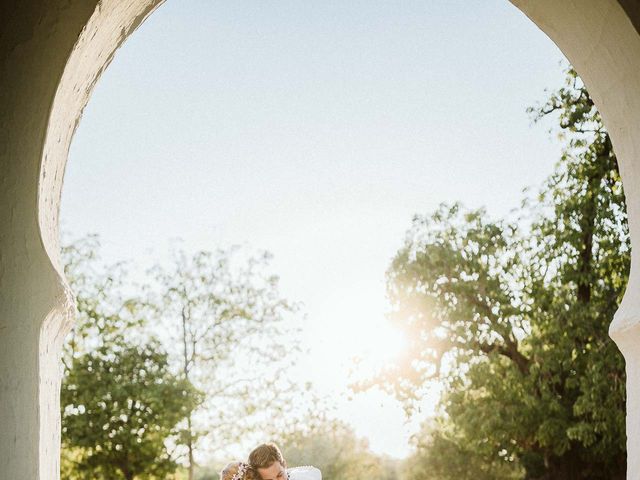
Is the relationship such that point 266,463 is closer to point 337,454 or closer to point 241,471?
point 241,471

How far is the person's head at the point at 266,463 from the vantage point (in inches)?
249

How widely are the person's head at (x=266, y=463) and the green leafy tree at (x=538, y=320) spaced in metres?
12.2

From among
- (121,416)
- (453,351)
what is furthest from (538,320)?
(121,416)

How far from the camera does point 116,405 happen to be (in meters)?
21.7

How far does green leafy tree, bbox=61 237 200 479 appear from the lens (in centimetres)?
2133

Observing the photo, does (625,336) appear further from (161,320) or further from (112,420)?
(161,320)

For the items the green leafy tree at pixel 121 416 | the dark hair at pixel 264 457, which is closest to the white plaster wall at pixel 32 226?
the dark hair at pixel 264 457

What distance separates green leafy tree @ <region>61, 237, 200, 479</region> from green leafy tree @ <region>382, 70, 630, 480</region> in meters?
7.21

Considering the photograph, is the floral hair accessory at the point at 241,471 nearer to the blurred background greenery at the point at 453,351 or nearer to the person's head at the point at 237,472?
the person's head at the point at 237,472

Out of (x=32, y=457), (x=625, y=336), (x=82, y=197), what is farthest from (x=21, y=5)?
(x=82, y=197)

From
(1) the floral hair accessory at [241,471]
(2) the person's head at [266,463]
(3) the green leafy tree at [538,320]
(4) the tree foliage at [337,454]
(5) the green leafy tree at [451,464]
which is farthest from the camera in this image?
(5) the green leafy tree at [451,464]

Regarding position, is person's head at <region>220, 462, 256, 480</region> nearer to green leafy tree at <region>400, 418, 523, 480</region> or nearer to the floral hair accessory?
the floral hair accessory

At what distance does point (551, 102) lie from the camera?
61.5 ft

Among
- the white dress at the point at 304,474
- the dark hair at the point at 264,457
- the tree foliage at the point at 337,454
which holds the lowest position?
the white dress at the point at 304,474
